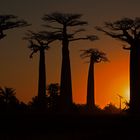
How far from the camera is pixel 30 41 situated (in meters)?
58.5

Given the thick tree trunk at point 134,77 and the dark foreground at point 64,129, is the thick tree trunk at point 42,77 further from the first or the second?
the dark foreground at point 64,129

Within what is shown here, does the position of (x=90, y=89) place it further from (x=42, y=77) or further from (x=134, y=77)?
(x=134, y=77)

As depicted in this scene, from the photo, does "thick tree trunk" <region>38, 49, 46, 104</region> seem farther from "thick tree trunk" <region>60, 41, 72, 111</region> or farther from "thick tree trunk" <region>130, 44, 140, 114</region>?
"thick tree trunk" <region>130, 44, 140, 114</region>

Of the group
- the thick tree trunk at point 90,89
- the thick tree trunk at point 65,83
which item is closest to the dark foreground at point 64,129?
the thick tree trunk at point 65,83

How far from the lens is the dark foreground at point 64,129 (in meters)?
25.0

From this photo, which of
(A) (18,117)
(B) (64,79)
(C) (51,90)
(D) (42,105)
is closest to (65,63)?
(B) (64,79)

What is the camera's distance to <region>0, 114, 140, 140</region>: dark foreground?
25.0 meters

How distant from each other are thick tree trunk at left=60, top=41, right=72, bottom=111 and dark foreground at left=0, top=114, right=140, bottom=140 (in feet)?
46.8

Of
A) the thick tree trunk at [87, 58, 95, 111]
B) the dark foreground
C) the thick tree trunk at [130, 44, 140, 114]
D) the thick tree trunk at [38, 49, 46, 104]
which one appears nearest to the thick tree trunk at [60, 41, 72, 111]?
the thick tree trunk at [130, 44, 140, 114]

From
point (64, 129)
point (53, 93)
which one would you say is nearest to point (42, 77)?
point (53, 93)

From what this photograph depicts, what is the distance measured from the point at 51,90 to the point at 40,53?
26.3ft

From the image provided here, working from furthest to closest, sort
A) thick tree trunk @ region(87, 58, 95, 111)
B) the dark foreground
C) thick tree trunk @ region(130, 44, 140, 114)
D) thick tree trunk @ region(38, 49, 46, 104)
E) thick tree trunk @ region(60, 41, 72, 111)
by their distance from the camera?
thick tree trunk @ region(87, 58, 95, 111) → thick tree trunk @ region(38, 49, 46, 104) → thick tree trunk @ region(60, 41, 72, 111) → thick tree trunk @ region(130, 44, 140, 114) → the dark foreground

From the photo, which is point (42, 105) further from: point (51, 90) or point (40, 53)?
point (51, 90)

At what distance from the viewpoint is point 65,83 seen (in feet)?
166
